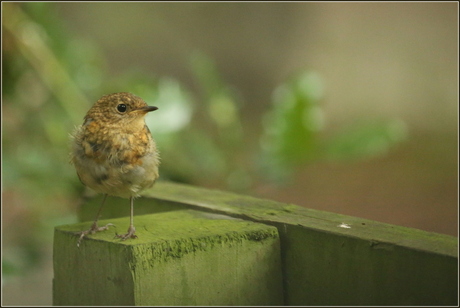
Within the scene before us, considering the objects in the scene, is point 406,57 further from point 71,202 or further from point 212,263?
point 212,263

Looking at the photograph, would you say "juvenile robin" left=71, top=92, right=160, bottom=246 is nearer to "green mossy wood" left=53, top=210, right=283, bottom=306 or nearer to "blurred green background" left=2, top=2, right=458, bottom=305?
"green mossy wood" left=53, top=210, right=283, bottom=306

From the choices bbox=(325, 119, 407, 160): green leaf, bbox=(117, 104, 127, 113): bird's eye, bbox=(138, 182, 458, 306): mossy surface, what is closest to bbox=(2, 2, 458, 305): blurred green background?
bbox=(325, 119, 407, 160): green leaf

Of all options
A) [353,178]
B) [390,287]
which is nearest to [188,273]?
[390,287]

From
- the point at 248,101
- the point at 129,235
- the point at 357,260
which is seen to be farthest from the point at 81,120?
the point at 248,101

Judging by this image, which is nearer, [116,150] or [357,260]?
[357,260]

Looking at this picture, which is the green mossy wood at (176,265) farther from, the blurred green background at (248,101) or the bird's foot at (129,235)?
the blurred green background at (248,101)

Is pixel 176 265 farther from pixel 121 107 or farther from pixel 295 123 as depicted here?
pixel 295 123

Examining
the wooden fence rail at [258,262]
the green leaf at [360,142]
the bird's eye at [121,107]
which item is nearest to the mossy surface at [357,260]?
the wooden fence rail at [258,262]
